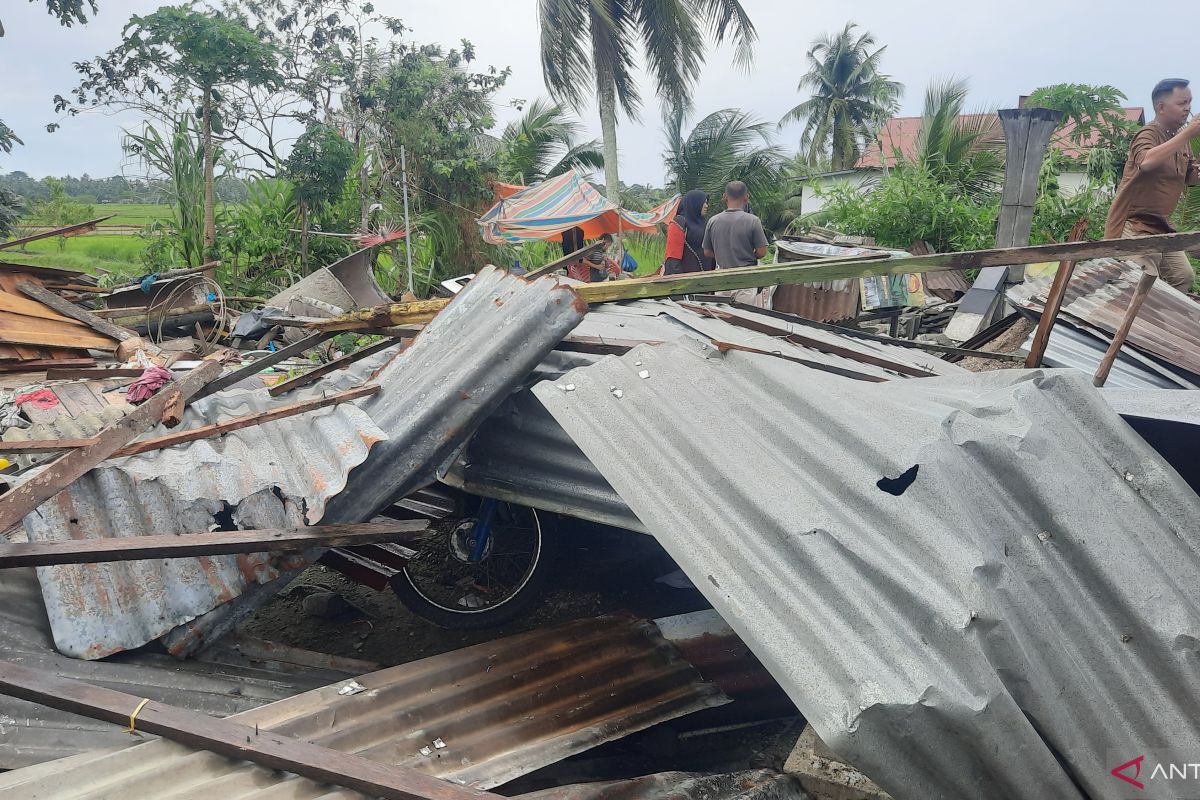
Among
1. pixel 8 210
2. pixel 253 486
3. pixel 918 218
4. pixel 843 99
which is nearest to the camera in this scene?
pixel 253 486

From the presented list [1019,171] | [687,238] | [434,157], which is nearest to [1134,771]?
[687,238]

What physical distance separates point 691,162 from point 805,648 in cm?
1917

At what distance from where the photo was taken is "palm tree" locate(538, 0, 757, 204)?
695 inches

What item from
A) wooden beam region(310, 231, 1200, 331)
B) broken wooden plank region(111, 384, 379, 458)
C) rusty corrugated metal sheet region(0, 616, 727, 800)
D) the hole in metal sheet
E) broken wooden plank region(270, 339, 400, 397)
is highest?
wooden beam region(310, 231, 1200, 331)

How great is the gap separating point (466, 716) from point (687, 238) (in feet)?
19.6

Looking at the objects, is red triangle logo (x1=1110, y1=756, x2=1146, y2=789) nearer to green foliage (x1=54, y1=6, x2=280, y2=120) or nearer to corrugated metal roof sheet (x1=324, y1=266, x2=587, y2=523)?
corrugated metal roof sheet (x1=324, y1=266, x2=587, y2=523)

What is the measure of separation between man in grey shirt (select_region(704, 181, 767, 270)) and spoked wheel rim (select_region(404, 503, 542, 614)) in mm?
3459

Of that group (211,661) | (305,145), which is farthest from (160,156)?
(211,661)

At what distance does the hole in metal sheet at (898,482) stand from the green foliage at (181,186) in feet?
40.9

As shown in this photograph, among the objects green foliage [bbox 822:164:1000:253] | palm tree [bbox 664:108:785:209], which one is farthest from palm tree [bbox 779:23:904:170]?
green foliage [bbox 822:164:1000:253]

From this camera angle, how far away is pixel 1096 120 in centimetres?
1550

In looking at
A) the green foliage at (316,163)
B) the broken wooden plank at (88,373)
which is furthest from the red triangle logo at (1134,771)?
the green foliage at (316,163)

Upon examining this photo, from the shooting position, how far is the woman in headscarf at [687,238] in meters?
7.55

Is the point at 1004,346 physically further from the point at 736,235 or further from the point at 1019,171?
the point at 1019,171
